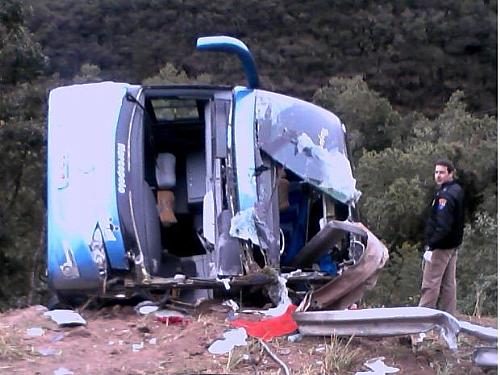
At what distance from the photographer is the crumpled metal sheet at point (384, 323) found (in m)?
4.81

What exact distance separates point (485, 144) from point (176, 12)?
2026cm

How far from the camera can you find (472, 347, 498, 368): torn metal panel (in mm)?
4586

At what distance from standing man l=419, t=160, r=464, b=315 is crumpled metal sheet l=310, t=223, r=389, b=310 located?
26.2 inches

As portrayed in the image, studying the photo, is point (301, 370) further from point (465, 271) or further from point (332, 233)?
point (465, 271)

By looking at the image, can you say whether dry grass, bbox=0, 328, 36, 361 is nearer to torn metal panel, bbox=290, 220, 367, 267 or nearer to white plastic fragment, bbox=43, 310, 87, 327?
white plastic fragment, bbox=43, 310, 87, 327

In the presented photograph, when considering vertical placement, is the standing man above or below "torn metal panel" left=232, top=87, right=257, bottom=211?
below

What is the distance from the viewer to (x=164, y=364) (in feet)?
15.9

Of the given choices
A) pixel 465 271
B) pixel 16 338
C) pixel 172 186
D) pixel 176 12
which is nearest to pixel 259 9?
pixel 176 12

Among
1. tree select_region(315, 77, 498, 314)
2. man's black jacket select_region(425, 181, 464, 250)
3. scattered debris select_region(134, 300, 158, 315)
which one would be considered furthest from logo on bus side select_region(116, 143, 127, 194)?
tree select_region(315, 77, 498, 314)

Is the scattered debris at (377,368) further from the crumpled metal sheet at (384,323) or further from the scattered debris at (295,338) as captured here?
the scattered debris at (295,338)

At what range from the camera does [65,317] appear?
572cm

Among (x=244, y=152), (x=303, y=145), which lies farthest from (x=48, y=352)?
(x=303, y=145)

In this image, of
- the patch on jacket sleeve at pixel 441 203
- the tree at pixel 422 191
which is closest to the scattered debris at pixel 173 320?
the patch on jacket sleeve at pixel 441 203

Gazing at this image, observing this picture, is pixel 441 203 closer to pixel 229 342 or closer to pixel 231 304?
pixel 231 304
